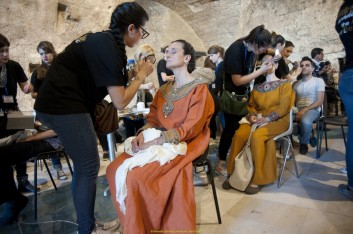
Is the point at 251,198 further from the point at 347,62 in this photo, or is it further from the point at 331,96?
the point at 331,96

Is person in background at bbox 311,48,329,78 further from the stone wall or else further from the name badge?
the name badge

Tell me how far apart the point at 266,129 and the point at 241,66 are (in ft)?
1.97

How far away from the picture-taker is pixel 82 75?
1324mm

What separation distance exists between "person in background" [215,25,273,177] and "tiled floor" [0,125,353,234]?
0.48 metres

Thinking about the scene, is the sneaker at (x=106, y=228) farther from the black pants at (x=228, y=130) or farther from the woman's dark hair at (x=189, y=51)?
the black pants at (x=228, y=130)

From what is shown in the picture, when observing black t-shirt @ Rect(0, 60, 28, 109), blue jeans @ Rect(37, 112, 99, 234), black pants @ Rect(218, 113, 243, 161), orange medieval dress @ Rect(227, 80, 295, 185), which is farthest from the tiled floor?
black t-shirt @ Rect(0, 60, 28, 109)

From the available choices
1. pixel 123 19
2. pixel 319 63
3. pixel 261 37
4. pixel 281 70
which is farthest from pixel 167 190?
pixel 319 63

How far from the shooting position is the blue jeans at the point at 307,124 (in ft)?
10.2

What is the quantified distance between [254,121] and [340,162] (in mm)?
1205

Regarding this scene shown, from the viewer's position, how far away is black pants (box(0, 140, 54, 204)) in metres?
1.83

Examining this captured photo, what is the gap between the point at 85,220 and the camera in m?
1.40

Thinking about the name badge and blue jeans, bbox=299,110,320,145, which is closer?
the name badge

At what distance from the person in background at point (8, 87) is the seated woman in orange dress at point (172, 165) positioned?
1.14m

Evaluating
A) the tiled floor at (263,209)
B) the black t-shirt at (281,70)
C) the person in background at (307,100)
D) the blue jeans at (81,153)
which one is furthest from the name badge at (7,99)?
the person in background at (307,100)
